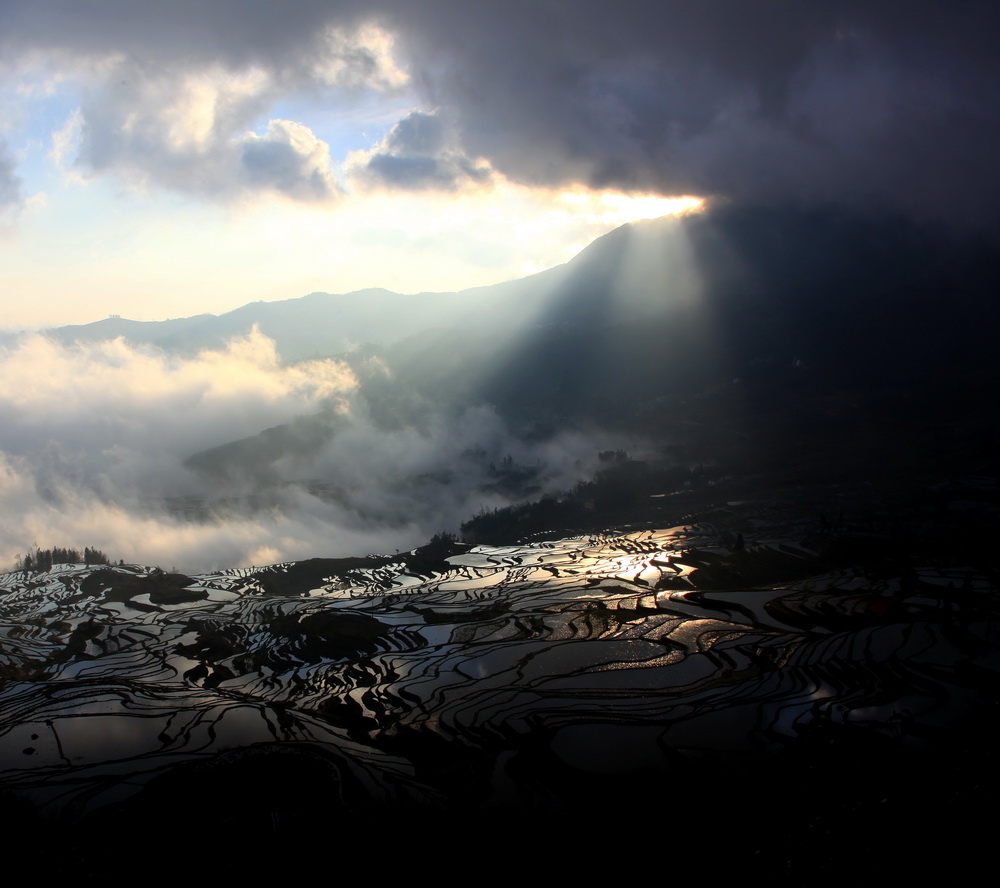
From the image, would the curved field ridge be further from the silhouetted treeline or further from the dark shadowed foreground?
the silhouetted treeline

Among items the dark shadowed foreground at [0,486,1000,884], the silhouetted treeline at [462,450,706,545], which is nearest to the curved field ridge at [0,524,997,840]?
the dark shadowed foreground at [0,486,1000,884]

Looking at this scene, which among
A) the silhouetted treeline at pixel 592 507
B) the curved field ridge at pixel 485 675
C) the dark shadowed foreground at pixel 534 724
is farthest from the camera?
the silhouetted treeline at pixel 592 507

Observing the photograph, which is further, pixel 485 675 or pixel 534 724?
pixel 485 675

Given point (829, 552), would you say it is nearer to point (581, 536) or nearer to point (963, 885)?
point (581, 536)

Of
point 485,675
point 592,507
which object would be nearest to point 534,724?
point 485,675

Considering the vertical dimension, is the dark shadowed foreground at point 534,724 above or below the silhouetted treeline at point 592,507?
above

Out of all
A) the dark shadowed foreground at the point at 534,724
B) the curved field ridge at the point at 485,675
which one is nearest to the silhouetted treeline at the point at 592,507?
the curved field ridge at the point at 485,675

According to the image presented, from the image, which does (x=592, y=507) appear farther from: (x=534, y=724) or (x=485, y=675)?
(x=534, y=724)

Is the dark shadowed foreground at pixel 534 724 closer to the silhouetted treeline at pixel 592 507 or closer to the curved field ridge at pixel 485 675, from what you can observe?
the curved field ridge at pixel 485 675
